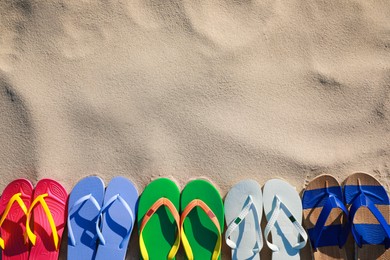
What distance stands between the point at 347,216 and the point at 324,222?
0.42 feet

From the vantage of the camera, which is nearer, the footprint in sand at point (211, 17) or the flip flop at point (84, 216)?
the flip flop at point (84, 216)

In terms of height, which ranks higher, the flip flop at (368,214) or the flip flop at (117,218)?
the flip flop at (368,214)

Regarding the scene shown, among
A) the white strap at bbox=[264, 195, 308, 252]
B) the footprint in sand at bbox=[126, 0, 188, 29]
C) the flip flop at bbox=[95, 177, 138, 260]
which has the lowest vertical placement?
the flip flop at bbox=[95, 177, 138, 260]

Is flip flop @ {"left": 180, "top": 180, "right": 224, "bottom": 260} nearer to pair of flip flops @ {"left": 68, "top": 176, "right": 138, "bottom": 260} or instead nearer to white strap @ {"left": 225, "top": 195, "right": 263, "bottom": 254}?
white strap @ {"left": 225, "top": 195, "right": 263, "bottom": 254}

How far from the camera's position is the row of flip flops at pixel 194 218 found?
183cm

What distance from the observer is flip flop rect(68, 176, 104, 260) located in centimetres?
184

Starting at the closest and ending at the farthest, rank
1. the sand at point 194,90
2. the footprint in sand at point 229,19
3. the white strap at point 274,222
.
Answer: the white strap at point 274,222
the sand at point 194,90
the footprint in sand at point 229,19

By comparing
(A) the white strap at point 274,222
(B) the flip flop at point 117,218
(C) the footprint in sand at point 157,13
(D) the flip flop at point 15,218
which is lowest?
(D) the flip flop at point 15,218

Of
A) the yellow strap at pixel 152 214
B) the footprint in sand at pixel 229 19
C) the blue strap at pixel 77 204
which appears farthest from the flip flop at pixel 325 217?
the blue strap at pixel 77 204

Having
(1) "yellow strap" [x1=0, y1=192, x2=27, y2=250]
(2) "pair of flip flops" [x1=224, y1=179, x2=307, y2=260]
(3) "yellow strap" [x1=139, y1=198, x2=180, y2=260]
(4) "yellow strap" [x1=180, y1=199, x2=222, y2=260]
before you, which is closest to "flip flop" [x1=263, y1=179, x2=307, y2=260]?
(2) "pair of flip flops" [x1=224, y1=179, x2=307, y2=260]

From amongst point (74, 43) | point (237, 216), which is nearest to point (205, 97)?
point (237, 216)

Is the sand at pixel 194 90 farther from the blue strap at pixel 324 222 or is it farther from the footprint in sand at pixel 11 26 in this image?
the blue strap at pixel 324 222

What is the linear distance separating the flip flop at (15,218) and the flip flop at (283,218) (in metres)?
1.06

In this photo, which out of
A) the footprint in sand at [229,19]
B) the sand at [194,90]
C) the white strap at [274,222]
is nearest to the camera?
the white strap at [274,222]
